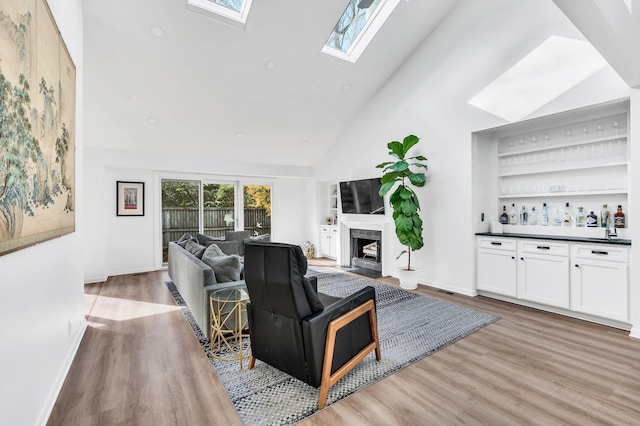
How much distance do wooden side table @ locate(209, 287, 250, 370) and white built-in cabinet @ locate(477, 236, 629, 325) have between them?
3451 millimetres

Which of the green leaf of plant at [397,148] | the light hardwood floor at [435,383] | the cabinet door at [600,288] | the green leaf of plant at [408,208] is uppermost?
the green leaf of plant at [397,148]

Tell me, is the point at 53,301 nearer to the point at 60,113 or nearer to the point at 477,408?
the point at 60,113

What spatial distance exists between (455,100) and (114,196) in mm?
6340

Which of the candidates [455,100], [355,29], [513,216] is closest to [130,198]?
[355,29]

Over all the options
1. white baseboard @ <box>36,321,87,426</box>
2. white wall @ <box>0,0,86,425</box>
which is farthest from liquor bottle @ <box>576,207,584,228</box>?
white baseboard @ <box>36,321,87,426</box>

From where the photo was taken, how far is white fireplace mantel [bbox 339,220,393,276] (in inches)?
228

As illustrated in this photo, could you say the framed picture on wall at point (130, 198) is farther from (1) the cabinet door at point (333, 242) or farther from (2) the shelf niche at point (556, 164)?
(2) the shelf niche at point (556, 164)

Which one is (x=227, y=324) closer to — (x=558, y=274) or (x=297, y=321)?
(x=297, y=321)

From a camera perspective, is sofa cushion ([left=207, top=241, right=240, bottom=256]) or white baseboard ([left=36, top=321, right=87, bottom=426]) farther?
sofa cushion ([left=207, top=241, right=240, bottom=256])

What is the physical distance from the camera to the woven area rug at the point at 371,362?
2.04 metres

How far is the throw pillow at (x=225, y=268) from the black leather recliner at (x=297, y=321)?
3.34 feet

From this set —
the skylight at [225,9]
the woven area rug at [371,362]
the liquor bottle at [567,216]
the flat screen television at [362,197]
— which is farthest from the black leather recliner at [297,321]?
the flat screen television at [362,197]

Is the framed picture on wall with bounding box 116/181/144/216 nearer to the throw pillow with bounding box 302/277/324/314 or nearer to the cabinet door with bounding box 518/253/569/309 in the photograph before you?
the throw pillow with bounding box 302/277/324/314

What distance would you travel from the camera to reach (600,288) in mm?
3357
